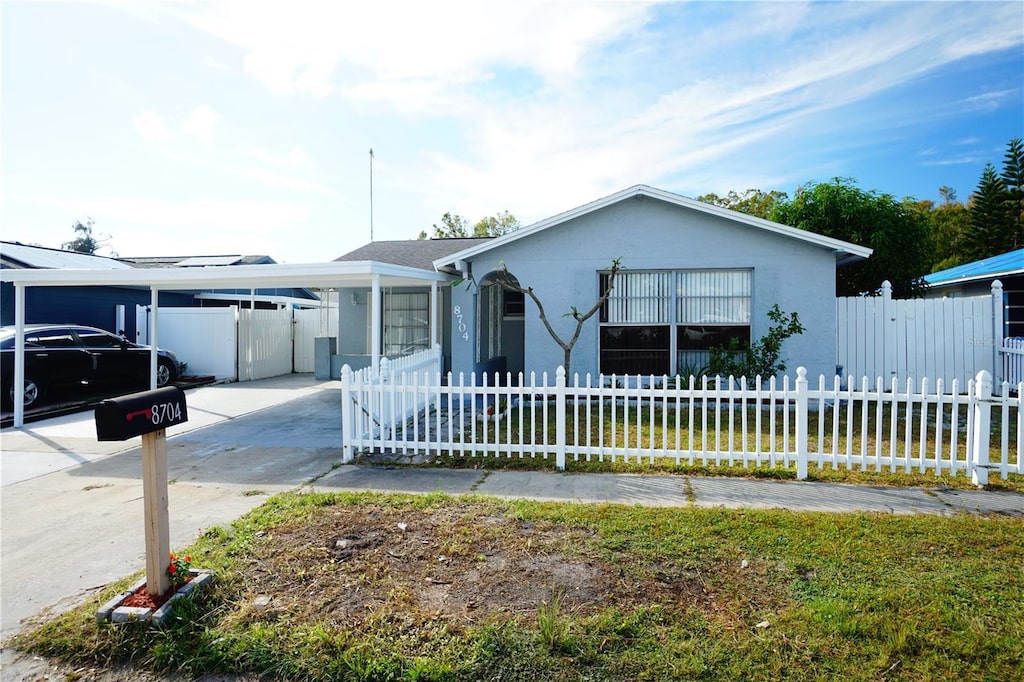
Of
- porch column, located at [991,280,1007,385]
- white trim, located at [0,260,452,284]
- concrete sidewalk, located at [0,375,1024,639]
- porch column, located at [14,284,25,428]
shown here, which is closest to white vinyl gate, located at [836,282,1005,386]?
porch column, located at [991,280,1007,385]

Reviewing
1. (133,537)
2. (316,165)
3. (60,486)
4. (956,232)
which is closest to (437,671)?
(133,537)

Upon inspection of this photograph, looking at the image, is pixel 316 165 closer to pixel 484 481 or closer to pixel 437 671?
pixel 484 481

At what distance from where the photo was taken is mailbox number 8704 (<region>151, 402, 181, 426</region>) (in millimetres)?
3712

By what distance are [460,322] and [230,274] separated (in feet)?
14.8

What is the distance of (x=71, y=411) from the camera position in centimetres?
1120

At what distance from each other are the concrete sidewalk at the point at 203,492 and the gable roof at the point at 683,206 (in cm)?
504

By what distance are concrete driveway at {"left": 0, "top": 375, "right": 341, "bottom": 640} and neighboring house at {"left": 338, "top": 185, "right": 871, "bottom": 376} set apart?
418 centimetres

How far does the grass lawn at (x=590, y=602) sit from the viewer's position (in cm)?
316

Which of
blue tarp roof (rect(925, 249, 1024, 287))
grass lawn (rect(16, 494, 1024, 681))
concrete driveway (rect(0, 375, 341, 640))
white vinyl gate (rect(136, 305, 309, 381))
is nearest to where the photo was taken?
grass lawn (rect(16, 494, 1024, 681))

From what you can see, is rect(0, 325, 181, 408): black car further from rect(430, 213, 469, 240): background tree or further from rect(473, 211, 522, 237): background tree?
rect(430, 213, 469, 240): background tree

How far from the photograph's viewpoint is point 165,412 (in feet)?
12.5

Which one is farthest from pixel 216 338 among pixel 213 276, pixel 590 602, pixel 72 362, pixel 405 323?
pixel 590 602

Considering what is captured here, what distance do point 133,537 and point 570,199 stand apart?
70.6 feet

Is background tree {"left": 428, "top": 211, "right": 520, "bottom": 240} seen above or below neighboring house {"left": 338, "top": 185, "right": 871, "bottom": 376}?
above
